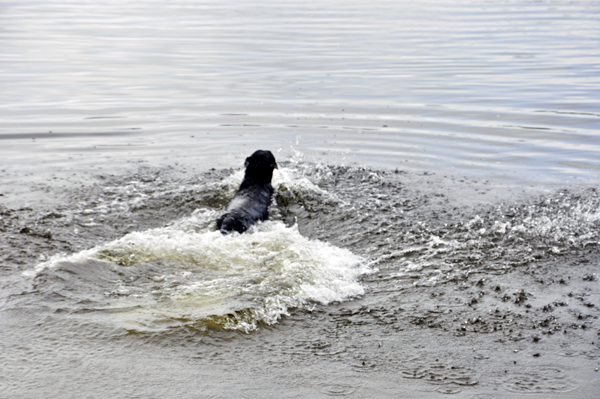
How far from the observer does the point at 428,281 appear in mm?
5949

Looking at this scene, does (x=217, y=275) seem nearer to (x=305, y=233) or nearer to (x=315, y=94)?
(x=305, y=233)

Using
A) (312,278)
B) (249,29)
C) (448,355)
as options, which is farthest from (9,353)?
(249,29)

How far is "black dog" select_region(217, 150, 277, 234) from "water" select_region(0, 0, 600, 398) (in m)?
0.22

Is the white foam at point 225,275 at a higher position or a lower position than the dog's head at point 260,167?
lower

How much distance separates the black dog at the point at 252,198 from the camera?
697 cm

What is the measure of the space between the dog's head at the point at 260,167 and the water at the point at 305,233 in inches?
18.3

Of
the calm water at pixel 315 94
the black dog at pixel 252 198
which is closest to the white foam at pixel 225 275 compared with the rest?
the black dog at pixel 252 198

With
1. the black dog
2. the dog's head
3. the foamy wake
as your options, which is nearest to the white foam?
the foamy wake

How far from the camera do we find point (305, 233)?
7.57m

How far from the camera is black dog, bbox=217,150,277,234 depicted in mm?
6973

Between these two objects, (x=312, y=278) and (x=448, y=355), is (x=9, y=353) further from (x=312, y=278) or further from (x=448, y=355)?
(x=448, y=355)

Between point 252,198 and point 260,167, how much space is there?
69cm

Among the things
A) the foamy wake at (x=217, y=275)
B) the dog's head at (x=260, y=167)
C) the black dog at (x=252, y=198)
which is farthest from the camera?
the dog's head at (x=260, y=167)

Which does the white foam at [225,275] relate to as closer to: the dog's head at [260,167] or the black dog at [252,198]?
the black dog at [252,198]
